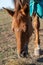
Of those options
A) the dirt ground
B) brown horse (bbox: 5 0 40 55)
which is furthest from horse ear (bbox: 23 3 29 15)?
the dirt ground

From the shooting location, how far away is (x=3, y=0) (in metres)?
11.9

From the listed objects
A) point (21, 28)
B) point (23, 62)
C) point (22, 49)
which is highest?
point (21, 28)

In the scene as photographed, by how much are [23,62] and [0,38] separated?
1.97 meters

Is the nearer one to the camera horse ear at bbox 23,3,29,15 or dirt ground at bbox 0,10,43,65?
horse ear at bbox 23,3,29,15

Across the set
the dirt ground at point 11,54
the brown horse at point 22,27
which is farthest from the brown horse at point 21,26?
the dirt ground at point 11,54

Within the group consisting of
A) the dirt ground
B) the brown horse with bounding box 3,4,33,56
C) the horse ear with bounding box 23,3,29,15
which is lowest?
the dirt ground

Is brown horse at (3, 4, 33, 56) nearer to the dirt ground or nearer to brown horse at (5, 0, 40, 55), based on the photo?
brown horse at (5, 0, 40, 55)

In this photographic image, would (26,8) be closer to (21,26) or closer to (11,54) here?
(21,26)

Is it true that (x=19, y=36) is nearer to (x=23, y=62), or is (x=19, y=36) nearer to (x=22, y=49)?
(x=22, y=49)

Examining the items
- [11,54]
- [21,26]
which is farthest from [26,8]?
[11,54]

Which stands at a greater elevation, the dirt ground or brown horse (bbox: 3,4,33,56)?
brown horse (bbox: 3,4,33,56)

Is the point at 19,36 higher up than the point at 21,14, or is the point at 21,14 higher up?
the point at 21,14

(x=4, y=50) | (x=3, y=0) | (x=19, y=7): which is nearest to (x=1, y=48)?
(x=4, y=50)

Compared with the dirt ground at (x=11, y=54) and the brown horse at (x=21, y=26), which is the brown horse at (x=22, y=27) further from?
the dirt ground at (x=11, y=54)
